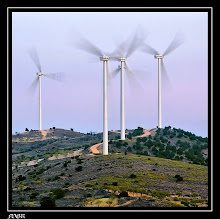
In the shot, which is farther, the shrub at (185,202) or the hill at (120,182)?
the hill at (120,182)

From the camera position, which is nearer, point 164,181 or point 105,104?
point 164,181

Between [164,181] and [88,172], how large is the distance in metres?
16.6

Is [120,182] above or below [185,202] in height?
above

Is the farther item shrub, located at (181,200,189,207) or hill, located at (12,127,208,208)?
hill, located at (12,127,208,208)
